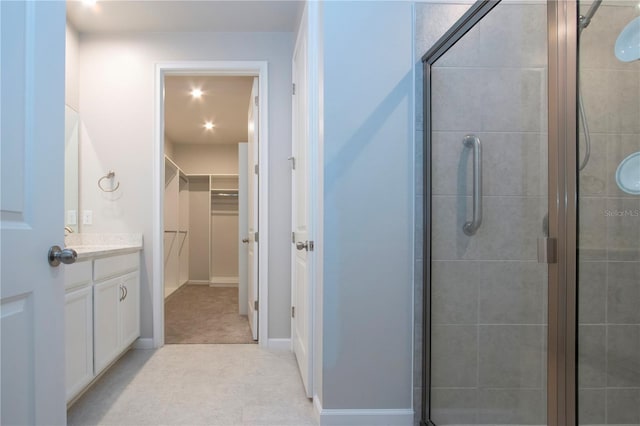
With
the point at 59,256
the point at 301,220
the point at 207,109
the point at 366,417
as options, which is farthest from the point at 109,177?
the point at 366,417

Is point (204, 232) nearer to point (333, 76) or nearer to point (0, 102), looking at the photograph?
point (333, 76)

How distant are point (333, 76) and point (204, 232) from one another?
5.50 metres

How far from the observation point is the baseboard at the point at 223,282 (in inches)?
250

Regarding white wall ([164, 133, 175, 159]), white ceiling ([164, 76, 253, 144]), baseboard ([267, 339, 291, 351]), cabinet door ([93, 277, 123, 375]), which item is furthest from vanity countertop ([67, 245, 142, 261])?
white wall ([164, 133, 175, 159])

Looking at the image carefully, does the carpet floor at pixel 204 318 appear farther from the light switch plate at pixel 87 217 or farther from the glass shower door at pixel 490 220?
the glass shower door at pixel 490 220

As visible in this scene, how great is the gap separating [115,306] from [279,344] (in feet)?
3.98

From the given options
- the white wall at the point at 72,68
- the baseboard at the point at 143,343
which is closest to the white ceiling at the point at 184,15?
the white wall at the point at 72,68

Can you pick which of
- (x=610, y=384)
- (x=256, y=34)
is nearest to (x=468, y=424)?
(x=610, y=384)

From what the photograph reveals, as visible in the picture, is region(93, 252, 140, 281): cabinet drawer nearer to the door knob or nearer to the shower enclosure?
the door knob

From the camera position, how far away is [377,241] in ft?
5.78

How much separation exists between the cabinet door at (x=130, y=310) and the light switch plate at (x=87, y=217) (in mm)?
569

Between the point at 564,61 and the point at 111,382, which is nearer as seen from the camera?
the point at 564,61

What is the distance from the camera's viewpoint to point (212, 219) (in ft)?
22.0

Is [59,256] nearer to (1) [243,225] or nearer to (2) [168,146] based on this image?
(1) [243,225]
